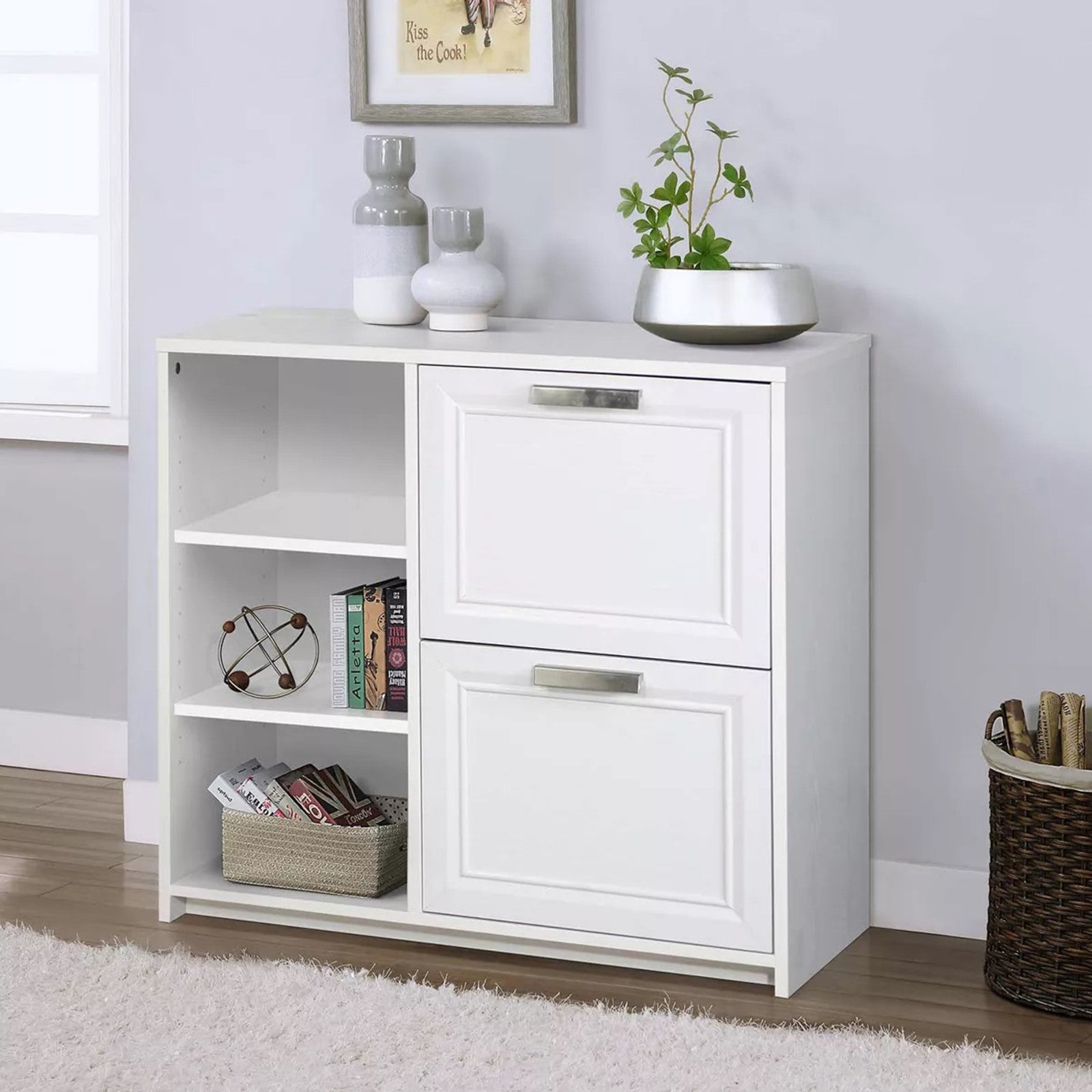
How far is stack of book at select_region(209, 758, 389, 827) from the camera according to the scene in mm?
2916

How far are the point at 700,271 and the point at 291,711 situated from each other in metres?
0.94

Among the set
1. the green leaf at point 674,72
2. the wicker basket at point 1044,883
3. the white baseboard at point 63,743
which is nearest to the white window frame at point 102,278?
the white baseboard at point 63,743

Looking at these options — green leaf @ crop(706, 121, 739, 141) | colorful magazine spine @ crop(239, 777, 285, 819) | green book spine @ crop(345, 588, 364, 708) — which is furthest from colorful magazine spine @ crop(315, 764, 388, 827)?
green leaf @ crop(706, 121, 739, 141)

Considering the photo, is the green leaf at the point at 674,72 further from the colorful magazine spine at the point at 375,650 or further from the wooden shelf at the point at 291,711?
the wooden shelf at the point at 291,711

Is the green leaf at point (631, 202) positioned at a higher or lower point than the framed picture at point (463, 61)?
lower

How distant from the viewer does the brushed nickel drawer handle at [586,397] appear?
2.52m

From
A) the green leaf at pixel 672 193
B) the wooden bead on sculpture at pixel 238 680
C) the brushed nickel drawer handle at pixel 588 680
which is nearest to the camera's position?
the brushed nickel drawer handle at pixel 588 680

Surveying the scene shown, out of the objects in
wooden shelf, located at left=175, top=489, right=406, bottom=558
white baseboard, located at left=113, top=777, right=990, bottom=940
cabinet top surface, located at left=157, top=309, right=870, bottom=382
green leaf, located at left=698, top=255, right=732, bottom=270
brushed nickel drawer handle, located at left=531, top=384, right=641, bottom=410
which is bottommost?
white baseboard, located at left=113, top=777, right=990, bottom=940

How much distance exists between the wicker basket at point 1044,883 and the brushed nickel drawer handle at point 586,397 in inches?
27.9

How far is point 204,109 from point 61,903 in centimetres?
137

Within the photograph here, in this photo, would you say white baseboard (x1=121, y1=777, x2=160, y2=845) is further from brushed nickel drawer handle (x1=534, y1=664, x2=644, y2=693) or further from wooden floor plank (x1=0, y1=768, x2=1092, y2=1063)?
brushed nickel drawer handle (x1=534, y1=664, x2=644, y2=693)

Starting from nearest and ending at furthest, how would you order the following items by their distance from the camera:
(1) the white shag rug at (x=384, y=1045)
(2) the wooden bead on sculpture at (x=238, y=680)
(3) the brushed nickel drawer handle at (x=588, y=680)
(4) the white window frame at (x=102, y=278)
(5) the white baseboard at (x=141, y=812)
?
(1) the white shag rug at (x=384, y=1045) < (3) the brushed nickel drawer handle at (x=588, y=680) < (2) the wooden bead on sculpture at (x=238, y=680) < (5) the white baseboard at (x=141, y=812) < (4) the white window frame at (x=102, y=278)

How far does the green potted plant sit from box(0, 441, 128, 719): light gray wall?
1.39 m

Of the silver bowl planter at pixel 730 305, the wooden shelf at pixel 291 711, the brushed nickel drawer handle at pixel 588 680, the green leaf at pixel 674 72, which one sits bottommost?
the wooden shelf at pixel 291 711
